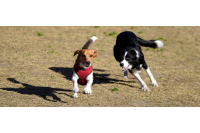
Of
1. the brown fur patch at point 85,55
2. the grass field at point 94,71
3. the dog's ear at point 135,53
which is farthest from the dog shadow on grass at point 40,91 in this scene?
the dog's ear at point 135,53

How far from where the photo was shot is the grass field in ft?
25.8

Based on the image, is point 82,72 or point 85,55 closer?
point 85,55

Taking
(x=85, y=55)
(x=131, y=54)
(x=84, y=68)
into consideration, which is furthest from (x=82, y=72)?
(x=131, y=54)

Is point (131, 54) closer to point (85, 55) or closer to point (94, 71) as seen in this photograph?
point (85, 55)

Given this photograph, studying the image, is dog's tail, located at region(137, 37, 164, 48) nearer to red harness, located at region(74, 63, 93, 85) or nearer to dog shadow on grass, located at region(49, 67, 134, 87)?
dog shadow on grass, located at region(49, 67, 134, 87)

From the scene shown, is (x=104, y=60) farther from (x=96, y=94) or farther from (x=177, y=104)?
(x=177, y=104)

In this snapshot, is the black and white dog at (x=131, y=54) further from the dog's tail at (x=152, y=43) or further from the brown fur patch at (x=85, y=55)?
the brown fur patch at (x=85, y=55)

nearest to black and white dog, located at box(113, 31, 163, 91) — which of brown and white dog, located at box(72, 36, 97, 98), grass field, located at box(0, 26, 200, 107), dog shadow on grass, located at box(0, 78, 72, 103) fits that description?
grass field, located at box(0, 26, 200, 107)

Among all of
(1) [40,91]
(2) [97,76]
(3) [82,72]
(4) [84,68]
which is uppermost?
(4) [84,68]

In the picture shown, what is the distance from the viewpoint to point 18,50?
44.3 feet

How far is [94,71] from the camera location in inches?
441

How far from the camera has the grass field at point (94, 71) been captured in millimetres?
A: 7855

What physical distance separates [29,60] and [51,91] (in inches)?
168

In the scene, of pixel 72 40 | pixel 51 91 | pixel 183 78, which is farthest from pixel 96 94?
pixel 72 40
